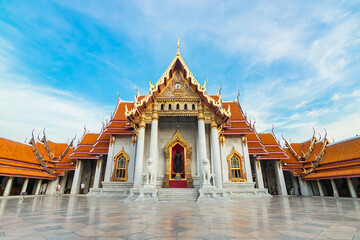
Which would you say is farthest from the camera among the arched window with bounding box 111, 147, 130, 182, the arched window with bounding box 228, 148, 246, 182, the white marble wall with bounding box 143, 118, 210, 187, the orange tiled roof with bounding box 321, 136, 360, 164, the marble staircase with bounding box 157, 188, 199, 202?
the orange tiled roof with bounding box 321, 136, 360, 164

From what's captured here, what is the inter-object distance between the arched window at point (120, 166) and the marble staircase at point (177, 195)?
5273 millimetres

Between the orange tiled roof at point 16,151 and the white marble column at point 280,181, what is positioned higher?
the orange tiled roof at point 16,151

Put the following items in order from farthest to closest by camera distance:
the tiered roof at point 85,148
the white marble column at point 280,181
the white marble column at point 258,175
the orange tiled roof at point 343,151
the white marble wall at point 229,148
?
the tiered roof at point 85,148
the white marble column at point 280,181
the white marble column at point 258,175
the orange tiled roof at point 343,151
the white marble wall at point 229,148

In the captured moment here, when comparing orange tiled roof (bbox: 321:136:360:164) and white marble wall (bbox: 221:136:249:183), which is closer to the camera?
white marble wall (bbox: 221:136:249:183)

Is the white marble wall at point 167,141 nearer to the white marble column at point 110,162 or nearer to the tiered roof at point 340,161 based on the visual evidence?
the white marble column at point 110,162

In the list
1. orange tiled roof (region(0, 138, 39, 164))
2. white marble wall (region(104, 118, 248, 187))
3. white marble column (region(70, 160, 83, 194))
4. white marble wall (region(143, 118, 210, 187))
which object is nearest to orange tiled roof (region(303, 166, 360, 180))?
white marble wall (region(104, 118, 248, 187))

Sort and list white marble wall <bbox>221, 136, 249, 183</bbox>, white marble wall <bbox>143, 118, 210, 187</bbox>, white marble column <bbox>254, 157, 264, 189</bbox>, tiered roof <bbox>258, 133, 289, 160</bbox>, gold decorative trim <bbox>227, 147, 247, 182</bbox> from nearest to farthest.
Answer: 1. white marble wall <bbox>143, 118, 210, 187</bbox>
2. gold decorative trim <bbox>227, 147, 247, 182</bbox>
3. white marble wall <bbox>221, 136, 249, 183</bbox>
4. white marble column <bbox>254, 157, 264, 189</bbox>
5. tiered roof <bbox>258, 133, 289, 160</bbox>

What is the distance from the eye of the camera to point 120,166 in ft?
49.8

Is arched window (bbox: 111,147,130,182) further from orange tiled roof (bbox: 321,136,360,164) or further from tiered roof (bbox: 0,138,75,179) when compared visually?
orange tiled roof (bbox: 321,136,360,164)

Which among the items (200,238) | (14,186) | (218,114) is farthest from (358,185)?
(14,186)

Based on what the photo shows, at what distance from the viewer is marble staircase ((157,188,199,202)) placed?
10.2m

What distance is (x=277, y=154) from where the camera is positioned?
17.7 metres

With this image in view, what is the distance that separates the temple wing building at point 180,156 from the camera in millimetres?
11641

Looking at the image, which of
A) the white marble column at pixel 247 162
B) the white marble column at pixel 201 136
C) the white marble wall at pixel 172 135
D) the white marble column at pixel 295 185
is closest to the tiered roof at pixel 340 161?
the white marble column at pixel 295 185
